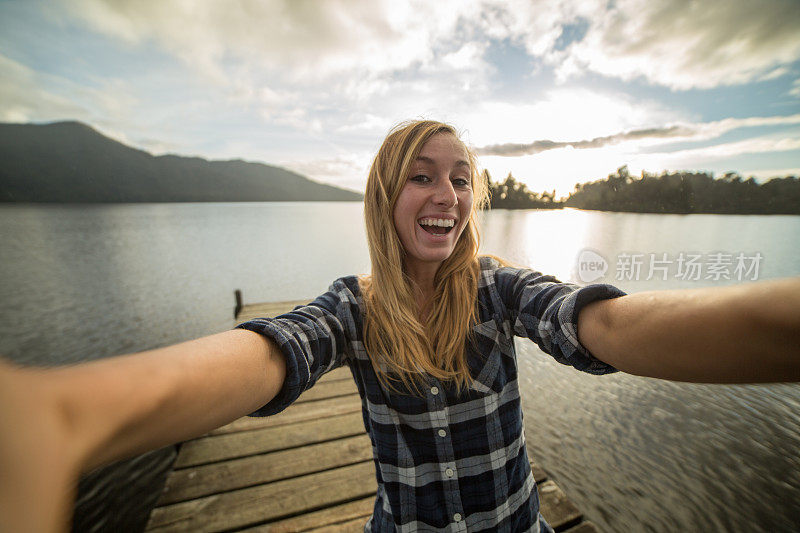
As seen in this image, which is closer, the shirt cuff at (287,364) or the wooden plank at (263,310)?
the shirt cuff at (287,364)

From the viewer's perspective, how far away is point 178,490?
3.16m

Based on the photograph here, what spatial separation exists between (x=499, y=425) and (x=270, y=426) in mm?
3700

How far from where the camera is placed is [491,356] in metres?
1.64

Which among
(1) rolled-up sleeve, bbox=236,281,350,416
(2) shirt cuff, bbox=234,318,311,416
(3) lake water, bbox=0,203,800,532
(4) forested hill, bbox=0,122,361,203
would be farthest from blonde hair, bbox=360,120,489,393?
(4) forested hill, bbox=0,122,361,203

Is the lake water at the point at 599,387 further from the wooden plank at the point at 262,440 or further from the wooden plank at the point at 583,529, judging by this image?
the wooden plank at the point at 583,529

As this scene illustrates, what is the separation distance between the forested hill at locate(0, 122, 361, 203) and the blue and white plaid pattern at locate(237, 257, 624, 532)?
195 meters

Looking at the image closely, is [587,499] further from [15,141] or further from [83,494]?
[15,141]

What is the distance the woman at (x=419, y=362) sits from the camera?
1.99ft

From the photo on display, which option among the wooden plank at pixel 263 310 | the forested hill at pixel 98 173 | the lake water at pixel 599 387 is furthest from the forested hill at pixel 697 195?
the forested hill at pixel 98 173

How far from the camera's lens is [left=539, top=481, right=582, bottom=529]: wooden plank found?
9.48 ft

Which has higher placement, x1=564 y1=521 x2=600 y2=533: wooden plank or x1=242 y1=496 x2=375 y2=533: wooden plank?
x1=242 y1=496 x2=375 y2=533: wooden plank

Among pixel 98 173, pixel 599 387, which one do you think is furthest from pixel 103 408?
pixel 98 173

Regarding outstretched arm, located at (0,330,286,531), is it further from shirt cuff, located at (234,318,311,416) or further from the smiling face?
the smiling face

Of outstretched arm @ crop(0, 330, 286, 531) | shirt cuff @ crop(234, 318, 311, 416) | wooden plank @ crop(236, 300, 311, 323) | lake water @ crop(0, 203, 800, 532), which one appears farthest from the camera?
wooden plank @ crop(236, 300, 311, 323)
